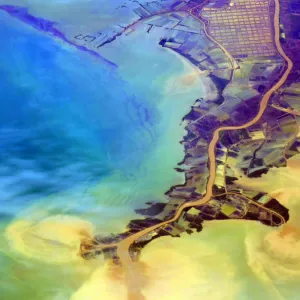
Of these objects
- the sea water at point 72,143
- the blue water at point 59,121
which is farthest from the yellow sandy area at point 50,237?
the blue water at point 59,121

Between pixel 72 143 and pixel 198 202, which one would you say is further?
pixel 72 143

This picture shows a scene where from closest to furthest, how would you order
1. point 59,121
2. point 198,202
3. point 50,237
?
point 50,237, point 198,202, point 59,121

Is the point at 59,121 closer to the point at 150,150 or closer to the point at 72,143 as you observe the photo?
the point at 72,143

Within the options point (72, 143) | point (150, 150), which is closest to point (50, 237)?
point (72, 143)

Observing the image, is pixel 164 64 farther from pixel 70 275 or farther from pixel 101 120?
pixel 70 275

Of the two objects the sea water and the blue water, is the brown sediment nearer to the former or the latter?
the sea water

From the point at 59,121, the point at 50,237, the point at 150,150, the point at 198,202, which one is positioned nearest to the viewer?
the point at 50,237

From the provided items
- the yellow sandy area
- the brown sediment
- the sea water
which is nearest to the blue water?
the sea water
